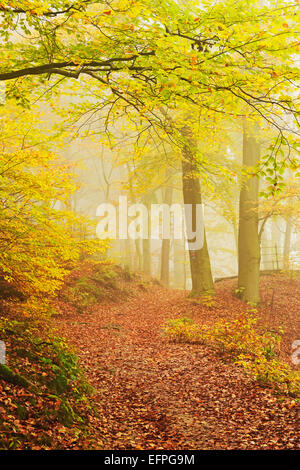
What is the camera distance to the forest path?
4.73m

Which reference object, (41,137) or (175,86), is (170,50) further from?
(41,137)

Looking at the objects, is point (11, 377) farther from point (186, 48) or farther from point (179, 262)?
point (179, 262)

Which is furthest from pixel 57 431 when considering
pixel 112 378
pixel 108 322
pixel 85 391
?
pixel 108 322

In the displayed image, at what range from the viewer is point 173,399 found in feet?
19.9

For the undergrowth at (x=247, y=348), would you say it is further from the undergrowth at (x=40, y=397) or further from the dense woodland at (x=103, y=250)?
the undergrowth at (x=40, y=397)

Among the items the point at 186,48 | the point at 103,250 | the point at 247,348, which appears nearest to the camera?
the point at 186,48

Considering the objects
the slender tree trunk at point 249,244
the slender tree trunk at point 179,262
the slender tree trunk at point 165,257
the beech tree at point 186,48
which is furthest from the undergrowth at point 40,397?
the slender tree trunk at point 179,262

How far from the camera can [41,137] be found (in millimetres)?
7383

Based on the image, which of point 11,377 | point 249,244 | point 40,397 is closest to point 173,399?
point 40,397

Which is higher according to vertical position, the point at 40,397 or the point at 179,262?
the point at 179,262

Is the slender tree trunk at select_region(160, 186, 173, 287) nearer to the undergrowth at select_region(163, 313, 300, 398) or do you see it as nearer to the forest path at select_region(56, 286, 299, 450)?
the undergrowth at select_region(163, 313, 300, 398)

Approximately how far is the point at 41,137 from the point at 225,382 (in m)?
6.12

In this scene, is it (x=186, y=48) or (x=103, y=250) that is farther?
→ (x=103, y=250)

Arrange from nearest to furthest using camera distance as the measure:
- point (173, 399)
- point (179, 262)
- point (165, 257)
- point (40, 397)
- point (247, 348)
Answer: point (40, 397)
point (173, 399)
point (247, 348)
point (165, 257)
point (179, 262)
